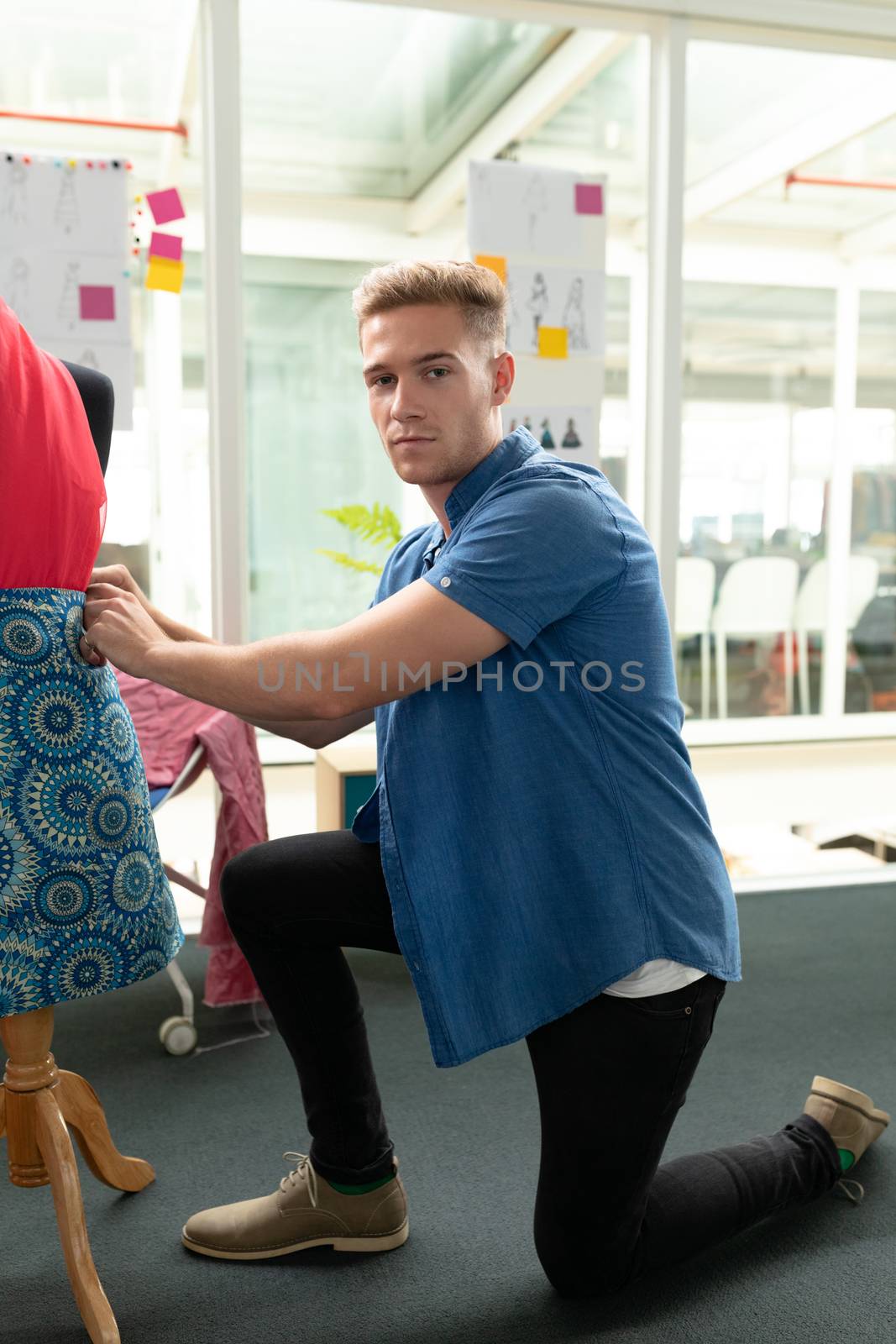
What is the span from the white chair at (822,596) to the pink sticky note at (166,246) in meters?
2.42

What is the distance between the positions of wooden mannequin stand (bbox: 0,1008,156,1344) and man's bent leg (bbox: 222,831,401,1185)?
29 centimetres

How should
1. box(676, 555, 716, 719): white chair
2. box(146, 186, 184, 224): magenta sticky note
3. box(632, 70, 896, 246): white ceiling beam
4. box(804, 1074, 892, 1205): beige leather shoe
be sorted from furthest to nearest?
box(676, 555, 716, 719): white chair → box(632, 70, 896, 246): white ceiling beam → box(146, 186, 184, 224): magenta sticky note → box(804, 1074, 892, 1205): beige leather shoe

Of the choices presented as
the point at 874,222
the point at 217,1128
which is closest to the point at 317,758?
the point at 217,1128

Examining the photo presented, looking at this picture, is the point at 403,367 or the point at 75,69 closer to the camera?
the point at 403,367

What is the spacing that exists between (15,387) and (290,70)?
2.54 metres

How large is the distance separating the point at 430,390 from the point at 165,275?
62.1 inches

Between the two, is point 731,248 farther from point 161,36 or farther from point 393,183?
point 161,36

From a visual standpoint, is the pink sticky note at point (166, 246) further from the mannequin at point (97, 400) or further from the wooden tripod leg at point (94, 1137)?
the wooden tripod leg at point (94, 1137)

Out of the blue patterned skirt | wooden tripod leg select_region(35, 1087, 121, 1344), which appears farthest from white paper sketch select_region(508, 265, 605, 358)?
wooden tripod leg select_region(35, 1087, 121, 1344)

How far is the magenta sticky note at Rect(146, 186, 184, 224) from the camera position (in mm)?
2678

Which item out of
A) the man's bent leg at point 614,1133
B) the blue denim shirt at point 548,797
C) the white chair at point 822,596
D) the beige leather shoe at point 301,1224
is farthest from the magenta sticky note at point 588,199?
the beige leather shoe at point 301,1224

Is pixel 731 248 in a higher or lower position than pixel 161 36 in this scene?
lower

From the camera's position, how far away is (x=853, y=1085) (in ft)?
6.81

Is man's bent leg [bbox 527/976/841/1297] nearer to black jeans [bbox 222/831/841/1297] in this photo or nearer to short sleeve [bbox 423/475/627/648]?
black jeans [bbox 222/831/841/1297]
